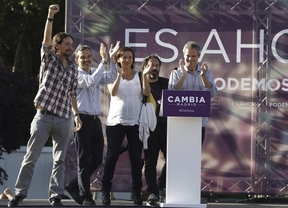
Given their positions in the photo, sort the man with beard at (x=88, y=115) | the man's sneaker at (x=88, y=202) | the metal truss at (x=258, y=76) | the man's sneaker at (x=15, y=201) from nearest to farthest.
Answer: the man's sneaker at (x=15, y=201), the man's sneaker at (x=88, y=202), the man with beard at (x=88, y=115), the metal truss at (x=258, y=76)

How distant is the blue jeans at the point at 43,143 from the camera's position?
344 inches

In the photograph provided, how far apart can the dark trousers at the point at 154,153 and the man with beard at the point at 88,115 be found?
1.85ft

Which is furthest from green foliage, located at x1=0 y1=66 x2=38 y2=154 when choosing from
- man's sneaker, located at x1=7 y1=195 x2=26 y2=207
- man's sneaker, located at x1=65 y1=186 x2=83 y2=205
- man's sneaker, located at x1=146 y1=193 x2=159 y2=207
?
man's sneaker, located at x1=7 y1=195 x2=26 y2=207

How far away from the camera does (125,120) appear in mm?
9406

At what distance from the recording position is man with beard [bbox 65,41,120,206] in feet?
30.5

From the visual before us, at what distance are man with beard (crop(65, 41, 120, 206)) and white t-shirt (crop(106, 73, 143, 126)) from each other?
17 centimetres

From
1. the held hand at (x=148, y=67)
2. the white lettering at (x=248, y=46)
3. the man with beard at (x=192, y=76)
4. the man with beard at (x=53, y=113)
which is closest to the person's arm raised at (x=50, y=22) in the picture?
the man with beard at (x=53, y=113)

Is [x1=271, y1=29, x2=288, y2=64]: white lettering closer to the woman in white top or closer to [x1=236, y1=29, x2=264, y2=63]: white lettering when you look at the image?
[x1=236, y1=29, x2=264, y2=63]: white lettering

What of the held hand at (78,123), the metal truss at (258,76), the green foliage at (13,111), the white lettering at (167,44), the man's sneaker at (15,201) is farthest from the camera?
the green foliage at (13,111)

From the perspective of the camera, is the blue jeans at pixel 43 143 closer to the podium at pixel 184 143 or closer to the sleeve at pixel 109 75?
the sleeve at pixel 109 75

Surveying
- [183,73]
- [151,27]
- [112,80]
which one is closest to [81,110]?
[112,80]

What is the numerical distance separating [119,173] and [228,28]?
2.30m

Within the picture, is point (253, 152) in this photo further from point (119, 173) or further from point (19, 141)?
point (19, 141)

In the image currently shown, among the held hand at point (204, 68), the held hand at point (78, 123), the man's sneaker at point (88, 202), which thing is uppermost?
the held hand at point (204, 68)
